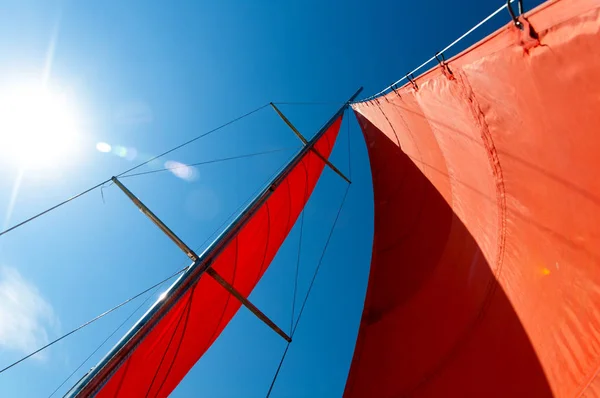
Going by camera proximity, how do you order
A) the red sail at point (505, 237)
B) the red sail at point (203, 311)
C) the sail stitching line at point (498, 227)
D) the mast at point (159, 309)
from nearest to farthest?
1. the red sail at point (505, 237)
2. the mast at point (159, 309)
3. the sail stitching line at point (498, 227)
4. the red sail at point (203, 311)

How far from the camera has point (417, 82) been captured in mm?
4391

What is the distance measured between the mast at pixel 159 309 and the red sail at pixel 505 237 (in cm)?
207

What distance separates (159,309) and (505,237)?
321cm

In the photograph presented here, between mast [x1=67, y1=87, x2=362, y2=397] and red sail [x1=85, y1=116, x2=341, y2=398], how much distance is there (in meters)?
0.06

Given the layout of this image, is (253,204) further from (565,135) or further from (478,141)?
(565,135)

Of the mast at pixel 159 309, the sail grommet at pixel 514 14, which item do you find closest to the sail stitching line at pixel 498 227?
the sail grommet at pixel 514 14

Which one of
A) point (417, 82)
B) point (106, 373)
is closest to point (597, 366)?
point (106, 373)

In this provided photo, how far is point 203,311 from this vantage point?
179 inches

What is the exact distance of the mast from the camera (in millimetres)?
2521

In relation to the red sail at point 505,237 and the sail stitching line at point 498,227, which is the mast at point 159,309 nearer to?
the red sail at point 505,237

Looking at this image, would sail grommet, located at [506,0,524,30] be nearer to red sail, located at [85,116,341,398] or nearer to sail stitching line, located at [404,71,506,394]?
sail stitching line, located at [404,71,506,394]

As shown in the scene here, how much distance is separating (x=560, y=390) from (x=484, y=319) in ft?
2.82

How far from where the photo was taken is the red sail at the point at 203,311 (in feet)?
11.0

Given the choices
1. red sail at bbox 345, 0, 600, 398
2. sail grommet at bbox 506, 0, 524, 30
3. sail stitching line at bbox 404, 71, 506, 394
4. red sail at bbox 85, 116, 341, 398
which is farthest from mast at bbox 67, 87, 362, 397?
sail grommet at bbox 506, 0, 524, 30
